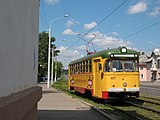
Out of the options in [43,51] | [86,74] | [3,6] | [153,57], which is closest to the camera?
[3,6]

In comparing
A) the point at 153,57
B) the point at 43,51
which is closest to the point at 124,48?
the point at 43,51

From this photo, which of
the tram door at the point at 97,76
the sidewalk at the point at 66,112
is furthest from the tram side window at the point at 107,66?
the sidewalk at the point at 66,112

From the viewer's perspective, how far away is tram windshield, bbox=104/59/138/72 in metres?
17.8

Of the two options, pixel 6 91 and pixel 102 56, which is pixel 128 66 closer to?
pixel 102 56

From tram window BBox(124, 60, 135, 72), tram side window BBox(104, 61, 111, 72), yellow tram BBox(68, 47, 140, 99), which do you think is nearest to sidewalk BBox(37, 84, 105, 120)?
yellow tram BBox(68, 47, 140, 99)

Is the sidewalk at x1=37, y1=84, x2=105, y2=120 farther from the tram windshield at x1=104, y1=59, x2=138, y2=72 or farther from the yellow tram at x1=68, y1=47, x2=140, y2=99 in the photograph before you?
the tram windshield at x1=104, y1=59, x2=138, y2=72

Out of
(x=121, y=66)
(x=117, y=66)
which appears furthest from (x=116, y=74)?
(x=121, y=66)

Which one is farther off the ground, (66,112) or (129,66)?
(129,66)

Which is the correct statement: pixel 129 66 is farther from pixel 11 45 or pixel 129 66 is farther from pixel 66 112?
pixel 11 45

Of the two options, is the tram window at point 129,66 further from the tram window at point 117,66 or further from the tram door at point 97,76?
the tram door at point 97,76

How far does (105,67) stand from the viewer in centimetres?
1788

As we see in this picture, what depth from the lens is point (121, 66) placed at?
18.0 meters

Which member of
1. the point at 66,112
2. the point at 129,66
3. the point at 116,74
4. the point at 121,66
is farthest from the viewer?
the point at 129,66

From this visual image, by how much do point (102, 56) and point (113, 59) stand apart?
60 cm
